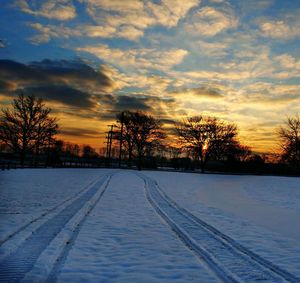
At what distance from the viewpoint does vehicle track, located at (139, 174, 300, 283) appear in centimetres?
578

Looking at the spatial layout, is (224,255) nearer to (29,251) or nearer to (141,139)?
(29,251)

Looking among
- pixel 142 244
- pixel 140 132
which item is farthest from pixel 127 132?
pixel 142 244

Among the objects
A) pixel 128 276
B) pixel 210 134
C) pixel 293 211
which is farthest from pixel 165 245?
pixel 210 134

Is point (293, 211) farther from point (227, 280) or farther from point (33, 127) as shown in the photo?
point (33, 127)

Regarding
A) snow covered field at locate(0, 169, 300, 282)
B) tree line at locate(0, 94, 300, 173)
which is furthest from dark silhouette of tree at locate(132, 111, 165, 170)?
snow covered field at locate(0, 169, 300, 282)

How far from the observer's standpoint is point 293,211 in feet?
50.8

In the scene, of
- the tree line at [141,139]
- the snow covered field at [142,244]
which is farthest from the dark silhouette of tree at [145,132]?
the snow covered field at [142,244]

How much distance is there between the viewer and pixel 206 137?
67500mm

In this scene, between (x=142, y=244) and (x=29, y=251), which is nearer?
(x=29, y=251)

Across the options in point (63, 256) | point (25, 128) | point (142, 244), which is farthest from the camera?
point (25, 128)

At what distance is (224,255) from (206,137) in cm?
6126

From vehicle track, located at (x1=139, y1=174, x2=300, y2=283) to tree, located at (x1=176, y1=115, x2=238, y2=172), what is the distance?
56045 mm

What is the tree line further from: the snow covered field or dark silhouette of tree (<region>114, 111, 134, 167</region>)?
the snow covered field

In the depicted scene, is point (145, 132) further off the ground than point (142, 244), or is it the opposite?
point (145, 132)
